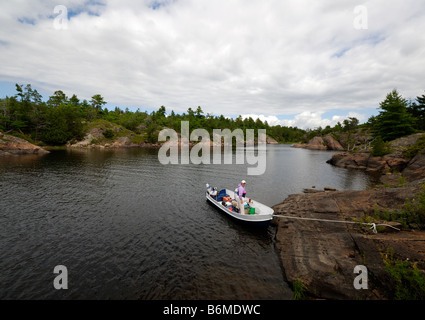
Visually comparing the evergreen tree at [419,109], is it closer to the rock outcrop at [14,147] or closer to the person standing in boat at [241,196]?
the person standing in boat at [241,196]

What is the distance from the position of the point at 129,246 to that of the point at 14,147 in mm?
78737

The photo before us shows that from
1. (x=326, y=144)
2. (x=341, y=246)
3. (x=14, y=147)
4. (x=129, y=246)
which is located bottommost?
(x=129, y=246)

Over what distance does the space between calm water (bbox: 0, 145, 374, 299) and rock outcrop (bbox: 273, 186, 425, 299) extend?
1.51m

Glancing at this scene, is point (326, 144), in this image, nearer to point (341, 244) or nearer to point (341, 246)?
point (341, 244)

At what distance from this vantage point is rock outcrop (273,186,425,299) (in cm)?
1050

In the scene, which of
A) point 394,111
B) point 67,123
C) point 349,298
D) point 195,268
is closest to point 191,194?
point 195,268

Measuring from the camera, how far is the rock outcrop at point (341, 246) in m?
10.5

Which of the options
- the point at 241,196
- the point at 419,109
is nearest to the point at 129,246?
the point at 241,196

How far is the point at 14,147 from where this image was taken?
65125 millimetres

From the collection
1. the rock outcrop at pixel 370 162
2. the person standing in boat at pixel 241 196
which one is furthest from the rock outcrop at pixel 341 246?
the rock outcrop at pixel 370 162

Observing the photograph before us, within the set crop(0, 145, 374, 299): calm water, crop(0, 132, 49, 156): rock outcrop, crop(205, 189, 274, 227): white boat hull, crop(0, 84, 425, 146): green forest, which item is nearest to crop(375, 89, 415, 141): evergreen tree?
crop(0, 84, 425, 146): green forest

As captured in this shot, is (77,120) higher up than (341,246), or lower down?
higher up

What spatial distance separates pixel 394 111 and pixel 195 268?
7010 cm
